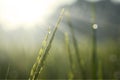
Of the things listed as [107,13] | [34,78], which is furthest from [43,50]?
[107,13]

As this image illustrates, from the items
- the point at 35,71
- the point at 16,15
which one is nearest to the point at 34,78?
the point at 35,71

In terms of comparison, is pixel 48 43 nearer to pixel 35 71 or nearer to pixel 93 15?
pixel 35 71

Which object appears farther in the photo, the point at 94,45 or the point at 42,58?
the point at 94,45

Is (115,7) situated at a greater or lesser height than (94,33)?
lesser

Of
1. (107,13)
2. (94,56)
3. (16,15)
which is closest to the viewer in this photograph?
(94,56)

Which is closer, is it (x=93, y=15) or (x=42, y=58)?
(x=42, y=58)

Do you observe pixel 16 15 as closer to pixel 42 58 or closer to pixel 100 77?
pixel 100 77

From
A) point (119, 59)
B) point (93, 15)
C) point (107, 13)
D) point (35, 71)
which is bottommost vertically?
point (107, 13)

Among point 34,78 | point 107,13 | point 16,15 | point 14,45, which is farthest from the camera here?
point 107,13

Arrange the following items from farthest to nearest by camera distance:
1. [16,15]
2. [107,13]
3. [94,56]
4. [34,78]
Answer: [107,13] → [16,15] → [94,56] → [34,78]
